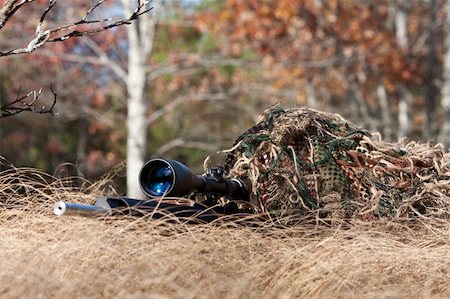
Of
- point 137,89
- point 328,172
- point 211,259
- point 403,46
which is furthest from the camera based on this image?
point 403,46

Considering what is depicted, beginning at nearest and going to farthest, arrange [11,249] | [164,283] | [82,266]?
[164,283], [82,266], [11,249]

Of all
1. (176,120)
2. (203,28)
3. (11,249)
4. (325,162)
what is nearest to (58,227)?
(11,249)

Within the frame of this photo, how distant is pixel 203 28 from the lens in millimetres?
17203

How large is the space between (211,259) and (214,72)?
1843 cm

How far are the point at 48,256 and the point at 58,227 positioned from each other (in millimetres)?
661

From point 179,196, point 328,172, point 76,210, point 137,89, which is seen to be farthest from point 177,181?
point 137,89

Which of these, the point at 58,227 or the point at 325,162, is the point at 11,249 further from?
the point at 325,162

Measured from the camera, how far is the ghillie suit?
15.0ft

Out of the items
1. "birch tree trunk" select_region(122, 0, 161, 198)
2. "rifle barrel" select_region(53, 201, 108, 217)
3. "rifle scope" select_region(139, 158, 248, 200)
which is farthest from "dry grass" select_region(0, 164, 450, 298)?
"birch tree trunk" select_region(122, 0, 161, 198)

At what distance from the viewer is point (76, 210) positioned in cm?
354

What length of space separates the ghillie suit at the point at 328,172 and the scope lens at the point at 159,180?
20.8 inches

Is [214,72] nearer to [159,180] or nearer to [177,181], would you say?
[159,180]

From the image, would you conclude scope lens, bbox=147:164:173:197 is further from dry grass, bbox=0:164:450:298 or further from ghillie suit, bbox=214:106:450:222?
ghillie suit, bbox=214:106:450:222

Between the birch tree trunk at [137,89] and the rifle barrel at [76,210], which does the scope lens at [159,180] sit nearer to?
the rifle barrel at [76,210]
